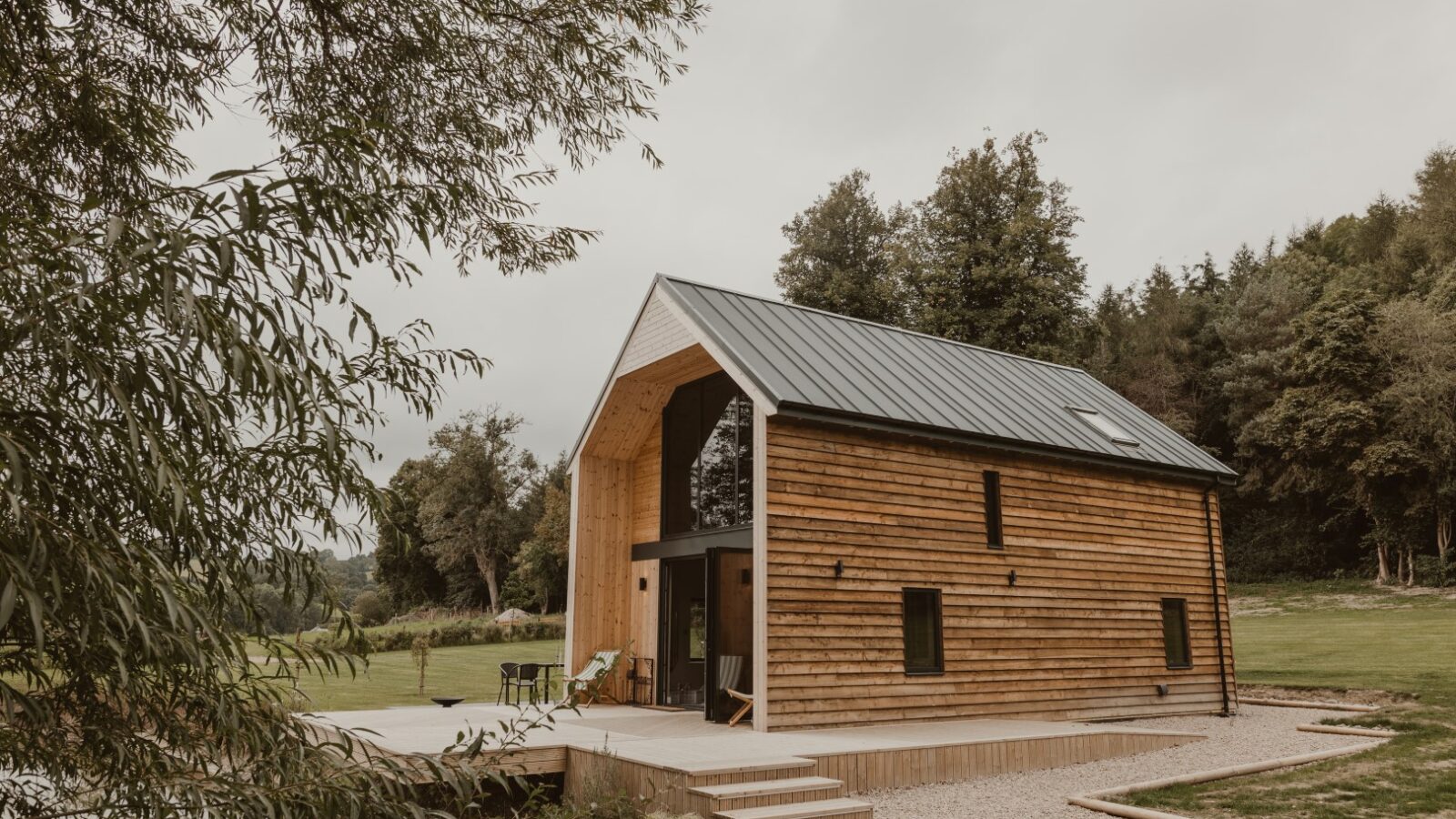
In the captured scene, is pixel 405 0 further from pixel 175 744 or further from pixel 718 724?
pixel 718 724

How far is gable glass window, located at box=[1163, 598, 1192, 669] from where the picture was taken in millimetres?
11953

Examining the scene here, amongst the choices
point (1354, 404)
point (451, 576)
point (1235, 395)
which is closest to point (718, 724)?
point (1354, 404)

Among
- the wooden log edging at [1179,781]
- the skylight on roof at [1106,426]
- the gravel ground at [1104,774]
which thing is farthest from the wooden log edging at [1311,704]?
the skylight on roof at [1106,426]

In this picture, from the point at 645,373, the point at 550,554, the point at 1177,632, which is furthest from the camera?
the point at 550,554

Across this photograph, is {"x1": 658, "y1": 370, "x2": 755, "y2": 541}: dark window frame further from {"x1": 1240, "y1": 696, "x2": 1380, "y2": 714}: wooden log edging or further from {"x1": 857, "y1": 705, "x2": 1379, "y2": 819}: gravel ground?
{"x1": 1240, "y1": 696, "x2": 1380, "y2": 714}: wooden log edging

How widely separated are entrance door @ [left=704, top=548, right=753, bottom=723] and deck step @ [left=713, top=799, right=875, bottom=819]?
11.9ft

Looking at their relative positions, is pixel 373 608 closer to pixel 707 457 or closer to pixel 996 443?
pixel 707 457

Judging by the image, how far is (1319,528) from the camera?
28.8 m

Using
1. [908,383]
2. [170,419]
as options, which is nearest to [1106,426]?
[908,383]

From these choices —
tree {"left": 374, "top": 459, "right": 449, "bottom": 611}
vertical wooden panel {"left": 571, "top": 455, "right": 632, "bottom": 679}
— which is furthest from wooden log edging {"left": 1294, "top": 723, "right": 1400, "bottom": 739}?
tree {"left": 374, "top": 459, "right": 449, "bottom": 611}

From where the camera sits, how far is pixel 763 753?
21.8ft

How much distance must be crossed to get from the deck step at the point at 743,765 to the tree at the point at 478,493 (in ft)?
105

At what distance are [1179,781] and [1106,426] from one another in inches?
247

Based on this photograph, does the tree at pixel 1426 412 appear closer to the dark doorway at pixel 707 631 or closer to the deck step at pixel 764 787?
the dark doorway at pixel 707 631
